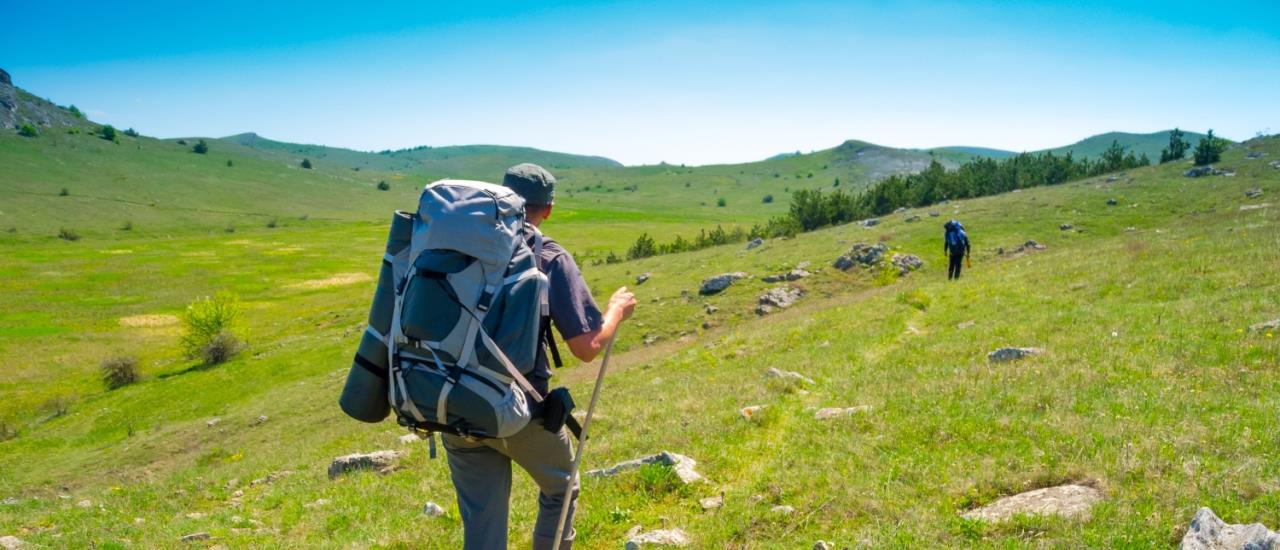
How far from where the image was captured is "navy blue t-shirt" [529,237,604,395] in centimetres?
467

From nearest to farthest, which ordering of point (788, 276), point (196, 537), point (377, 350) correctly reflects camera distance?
point (377, 350) < point (196, 537) < point (788, 276)

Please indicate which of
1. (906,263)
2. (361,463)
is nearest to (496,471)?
(361,463)

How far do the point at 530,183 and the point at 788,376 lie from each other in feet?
30.1

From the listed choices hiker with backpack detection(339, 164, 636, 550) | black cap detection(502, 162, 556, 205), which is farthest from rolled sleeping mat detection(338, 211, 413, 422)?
black cap detection(502, 162, 556, 205)

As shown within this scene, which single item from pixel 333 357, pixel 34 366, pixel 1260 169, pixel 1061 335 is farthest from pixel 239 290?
pixel 1260 169

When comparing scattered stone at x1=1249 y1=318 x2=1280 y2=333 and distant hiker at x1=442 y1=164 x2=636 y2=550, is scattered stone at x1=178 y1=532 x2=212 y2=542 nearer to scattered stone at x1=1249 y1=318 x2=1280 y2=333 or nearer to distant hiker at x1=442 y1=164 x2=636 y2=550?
distant hiker at x1=442 y1=164 x2=636 y2=550

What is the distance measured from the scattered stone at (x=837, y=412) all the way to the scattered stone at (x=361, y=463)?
23.8 feet

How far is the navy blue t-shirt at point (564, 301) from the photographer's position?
467cm

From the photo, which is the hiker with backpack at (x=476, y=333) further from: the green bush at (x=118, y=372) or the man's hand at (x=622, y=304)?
the green bush at (x=118, y=372)

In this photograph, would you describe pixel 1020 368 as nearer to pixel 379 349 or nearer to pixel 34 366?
pixel 379 349

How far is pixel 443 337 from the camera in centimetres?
428

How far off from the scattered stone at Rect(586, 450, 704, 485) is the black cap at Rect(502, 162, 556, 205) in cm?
428

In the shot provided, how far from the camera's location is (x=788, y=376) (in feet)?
43.0

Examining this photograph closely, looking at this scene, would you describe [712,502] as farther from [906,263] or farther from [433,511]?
[906,263]
